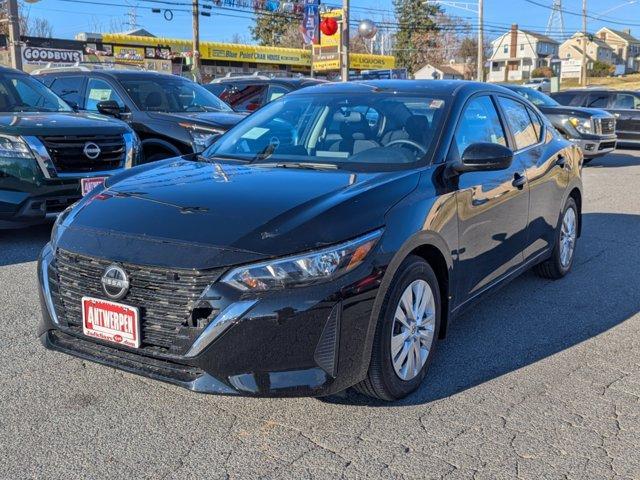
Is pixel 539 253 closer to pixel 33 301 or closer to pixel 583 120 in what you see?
pixel 33 301

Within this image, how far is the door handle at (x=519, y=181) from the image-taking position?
465 centimetres

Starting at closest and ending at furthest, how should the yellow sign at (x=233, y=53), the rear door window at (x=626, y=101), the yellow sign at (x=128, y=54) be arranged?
the rear door window at (x=626, y=101) < the yellow sign at (x=128, y=54) < the yellow sign at (x=233, y=53)

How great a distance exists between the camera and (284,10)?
1484 inches

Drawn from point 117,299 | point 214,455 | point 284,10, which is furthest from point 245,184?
point 284,10

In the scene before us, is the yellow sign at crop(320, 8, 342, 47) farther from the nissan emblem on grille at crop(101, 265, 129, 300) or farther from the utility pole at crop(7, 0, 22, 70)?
the nissan emblem on grille at crop(101, 265, 129, 300)

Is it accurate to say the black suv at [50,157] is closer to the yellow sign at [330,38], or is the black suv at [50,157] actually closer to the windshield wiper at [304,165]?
the windshield wiper at [304,165]

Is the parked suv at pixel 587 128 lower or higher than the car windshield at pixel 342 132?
lower

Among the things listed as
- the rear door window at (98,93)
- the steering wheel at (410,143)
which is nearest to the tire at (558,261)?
the steering wheel at (410,143)

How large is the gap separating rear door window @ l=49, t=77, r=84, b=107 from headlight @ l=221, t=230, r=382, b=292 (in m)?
7.75

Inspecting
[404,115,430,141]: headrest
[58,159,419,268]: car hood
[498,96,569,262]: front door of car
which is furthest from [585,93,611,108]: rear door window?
[58,159,419,268]: car hood

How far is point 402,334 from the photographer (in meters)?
3.39

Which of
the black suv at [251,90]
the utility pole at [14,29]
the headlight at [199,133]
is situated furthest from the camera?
the utility pole at [14,29]

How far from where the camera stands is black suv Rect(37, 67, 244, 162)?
8.53 meters

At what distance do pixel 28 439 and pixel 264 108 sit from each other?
9.64 ft
